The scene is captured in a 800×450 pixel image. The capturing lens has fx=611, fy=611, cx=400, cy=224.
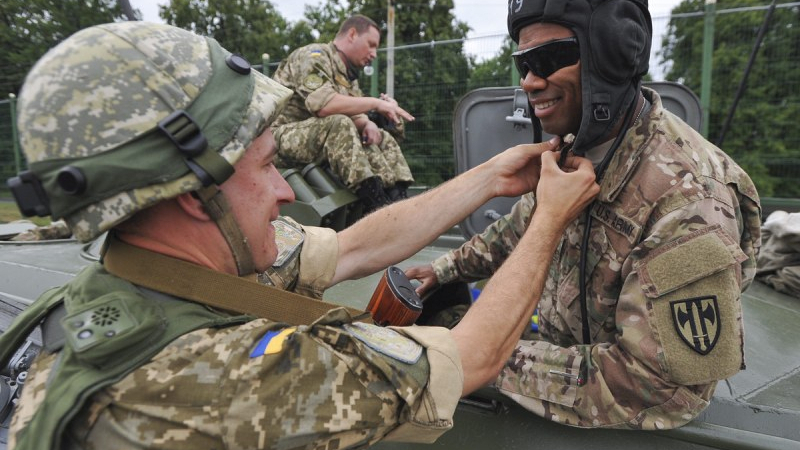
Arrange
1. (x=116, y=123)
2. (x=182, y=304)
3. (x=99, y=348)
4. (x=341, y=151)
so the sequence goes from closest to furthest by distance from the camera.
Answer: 1. (x=99, y=348)
2. (x=116, y=123)
3. (x=182, y=304)
4. (x=341, y=151)

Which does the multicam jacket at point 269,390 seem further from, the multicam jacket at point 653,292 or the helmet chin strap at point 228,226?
the multicam jacket at point 653,292

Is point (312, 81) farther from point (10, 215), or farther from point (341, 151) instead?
point (10, 215)

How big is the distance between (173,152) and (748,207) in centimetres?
169

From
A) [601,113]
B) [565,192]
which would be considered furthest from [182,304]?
[601,113]

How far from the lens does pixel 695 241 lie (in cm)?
161

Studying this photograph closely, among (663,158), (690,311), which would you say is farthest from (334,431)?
(663,158)

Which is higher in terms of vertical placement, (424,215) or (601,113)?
(601,113)

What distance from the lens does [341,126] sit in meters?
4.12

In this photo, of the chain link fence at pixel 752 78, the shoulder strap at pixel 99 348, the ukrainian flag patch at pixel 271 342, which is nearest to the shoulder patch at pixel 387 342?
the ukrainian flag patch at pixel 271 342

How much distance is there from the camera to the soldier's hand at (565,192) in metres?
1.78

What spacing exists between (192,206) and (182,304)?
0.23m

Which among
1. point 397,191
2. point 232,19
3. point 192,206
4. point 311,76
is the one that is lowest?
point 397,191

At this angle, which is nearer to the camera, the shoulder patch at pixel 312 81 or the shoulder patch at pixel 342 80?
the shoulder patch at pixel 312 81

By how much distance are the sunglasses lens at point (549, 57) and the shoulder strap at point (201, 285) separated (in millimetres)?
976
